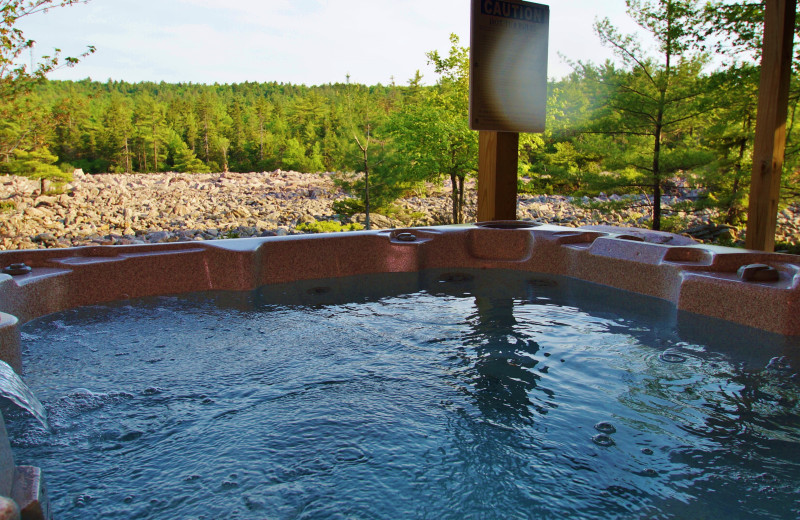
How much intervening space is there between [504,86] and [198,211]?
15585mm

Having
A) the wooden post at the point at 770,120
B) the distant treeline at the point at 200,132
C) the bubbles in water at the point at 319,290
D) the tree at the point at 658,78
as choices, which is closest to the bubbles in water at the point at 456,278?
the bubbles in water at the point at 319,290

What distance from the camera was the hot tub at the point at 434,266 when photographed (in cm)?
246

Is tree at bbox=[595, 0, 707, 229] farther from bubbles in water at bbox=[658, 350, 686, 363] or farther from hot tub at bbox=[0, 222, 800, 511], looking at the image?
bubbles in water at bbox=[658, 350, 686, 363]

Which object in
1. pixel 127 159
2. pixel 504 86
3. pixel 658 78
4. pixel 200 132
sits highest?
pixel 200 132

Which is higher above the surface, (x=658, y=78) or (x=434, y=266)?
(x=658, y=78)

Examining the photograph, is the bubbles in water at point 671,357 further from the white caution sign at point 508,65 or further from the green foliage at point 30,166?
the green foliage at point 30,166

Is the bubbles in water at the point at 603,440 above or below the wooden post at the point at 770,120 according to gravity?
below

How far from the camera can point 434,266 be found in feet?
12.1

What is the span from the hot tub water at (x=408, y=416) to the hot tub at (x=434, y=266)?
154 millimetres

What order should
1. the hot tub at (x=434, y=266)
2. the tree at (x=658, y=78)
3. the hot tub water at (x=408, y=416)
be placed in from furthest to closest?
the tree at (x=658, y=78) → the hot tub at (x=434, y=266) → the hot tub water at (x=408, y=416)

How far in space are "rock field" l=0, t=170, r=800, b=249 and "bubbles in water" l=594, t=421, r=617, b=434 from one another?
667cm

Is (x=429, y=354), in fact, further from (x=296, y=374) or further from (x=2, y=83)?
(x=2, y=83)

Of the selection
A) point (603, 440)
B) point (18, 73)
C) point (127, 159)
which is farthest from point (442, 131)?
point (127, 159)

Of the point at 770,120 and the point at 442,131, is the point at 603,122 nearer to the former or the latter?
the point at 442,131
